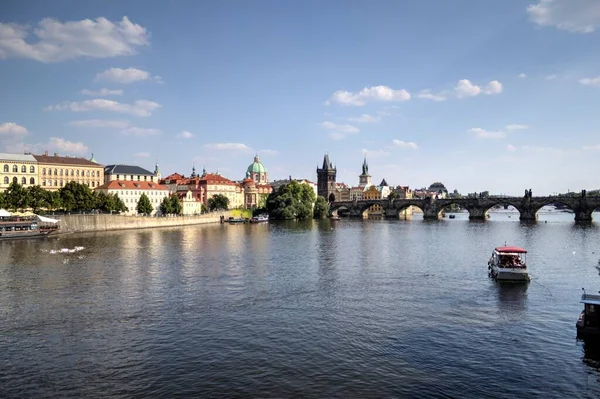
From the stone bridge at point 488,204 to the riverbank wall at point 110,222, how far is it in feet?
265

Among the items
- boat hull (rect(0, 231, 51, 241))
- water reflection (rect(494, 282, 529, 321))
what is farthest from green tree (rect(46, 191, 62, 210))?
water reflection (rect(494, 282, 529, 321))

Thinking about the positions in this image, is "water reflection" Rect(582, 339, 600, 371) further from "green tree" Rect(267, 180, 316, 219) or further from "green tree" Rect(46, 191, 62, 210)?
"green tree" Rect(267, 180, 316, 219)

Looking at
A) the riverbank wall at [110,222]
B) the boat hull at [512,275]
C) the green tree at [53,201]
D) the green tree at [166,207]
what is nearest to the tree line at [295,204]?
the riverbank wall at [110,222]

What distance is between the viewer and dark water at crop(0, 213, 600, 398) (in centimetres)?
2164

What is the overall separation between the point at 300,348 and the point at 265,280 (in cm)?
1967

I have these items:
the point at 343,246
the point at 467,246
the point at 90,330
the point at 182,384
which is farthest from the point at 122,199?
the point at 182,384

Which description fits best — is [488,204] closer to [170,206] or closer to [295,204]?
[295,204]

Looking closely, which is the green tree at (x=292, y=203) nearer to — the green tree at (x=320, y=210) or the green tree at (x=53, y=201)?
the green tree at (x=320, y=210)

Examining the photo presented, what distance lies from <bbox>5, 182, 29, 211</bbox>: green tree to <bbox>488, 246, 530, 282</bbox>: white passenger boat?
9142 cm

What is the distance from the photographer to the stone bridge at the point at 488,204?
143000 mm

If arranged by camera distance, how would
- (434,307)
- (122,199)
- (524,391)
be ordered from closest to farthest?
(524,391) < (434,307) < (122,199)

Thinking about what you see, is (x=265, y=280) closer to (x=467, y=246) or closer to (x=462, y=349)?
(x=462, y=349)

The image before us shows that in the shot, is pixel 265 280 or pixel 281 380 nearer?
pixel 281 380

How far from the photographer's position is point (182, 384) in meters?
21.5
